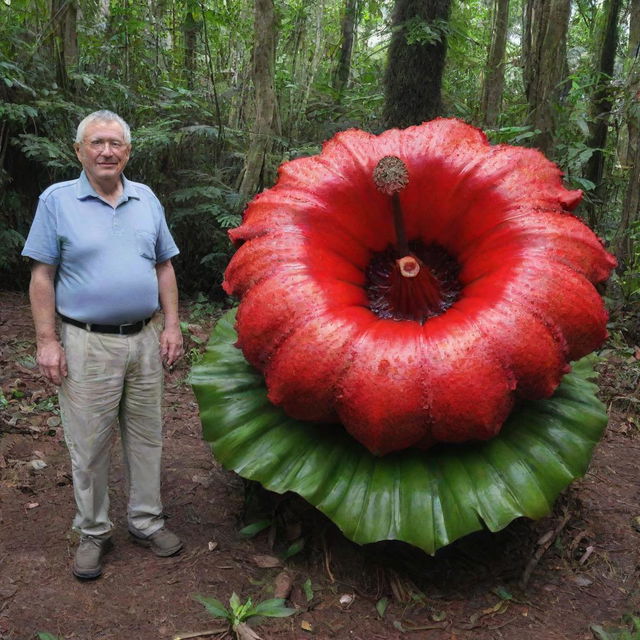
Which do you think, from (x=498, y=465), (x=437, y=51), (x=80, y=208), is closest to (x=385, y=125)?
(x=437, y=51)

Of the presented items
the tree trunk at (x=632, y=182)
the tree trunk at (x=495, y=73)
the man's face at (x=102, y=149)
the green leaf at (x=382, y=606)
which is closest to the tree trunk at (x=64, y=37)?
the man's face at (x=102, y=149)

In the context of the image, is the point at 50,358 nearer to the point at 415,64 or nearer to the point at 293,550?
the point at 293,550

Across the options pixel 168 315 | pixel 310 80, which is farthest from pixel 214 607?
pixel 310 80

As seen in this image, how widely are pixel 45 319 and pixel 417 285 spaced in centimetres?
138

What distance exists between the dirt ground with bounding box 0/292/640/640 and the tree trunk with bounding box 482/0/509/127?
4906 mm

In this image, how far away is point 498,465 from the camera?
2.02 meters

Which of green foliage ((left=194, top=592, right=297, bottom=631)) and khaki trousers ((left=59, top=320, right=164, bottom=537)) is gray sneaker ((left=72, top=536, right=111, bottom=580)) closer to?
khaki trousers ((left=59, top=320, right=164, bottom=537))

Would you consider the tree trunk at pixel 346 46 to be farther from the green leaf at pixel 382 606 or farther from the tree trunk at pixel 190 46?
the green leaf at pixel 382 606

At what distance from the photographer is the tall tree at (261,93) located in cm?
512

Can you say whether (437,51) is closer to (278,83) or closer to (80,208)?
(278,83)

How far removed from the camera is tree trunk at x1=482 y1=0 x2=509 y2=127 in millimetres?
6781

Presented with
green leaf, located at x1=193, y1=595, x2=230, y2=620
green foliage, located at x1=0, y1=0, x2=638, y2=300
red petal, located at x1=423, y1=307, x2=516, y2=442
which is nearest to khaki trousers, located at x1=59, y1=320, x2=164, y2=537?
green leaf, located at x1=193, y1=595, x2=230, y2=620

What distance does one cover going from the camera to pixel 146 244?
2443 millimetres

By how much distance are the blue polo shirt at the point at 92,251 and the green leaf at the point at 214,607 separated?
1.08m
